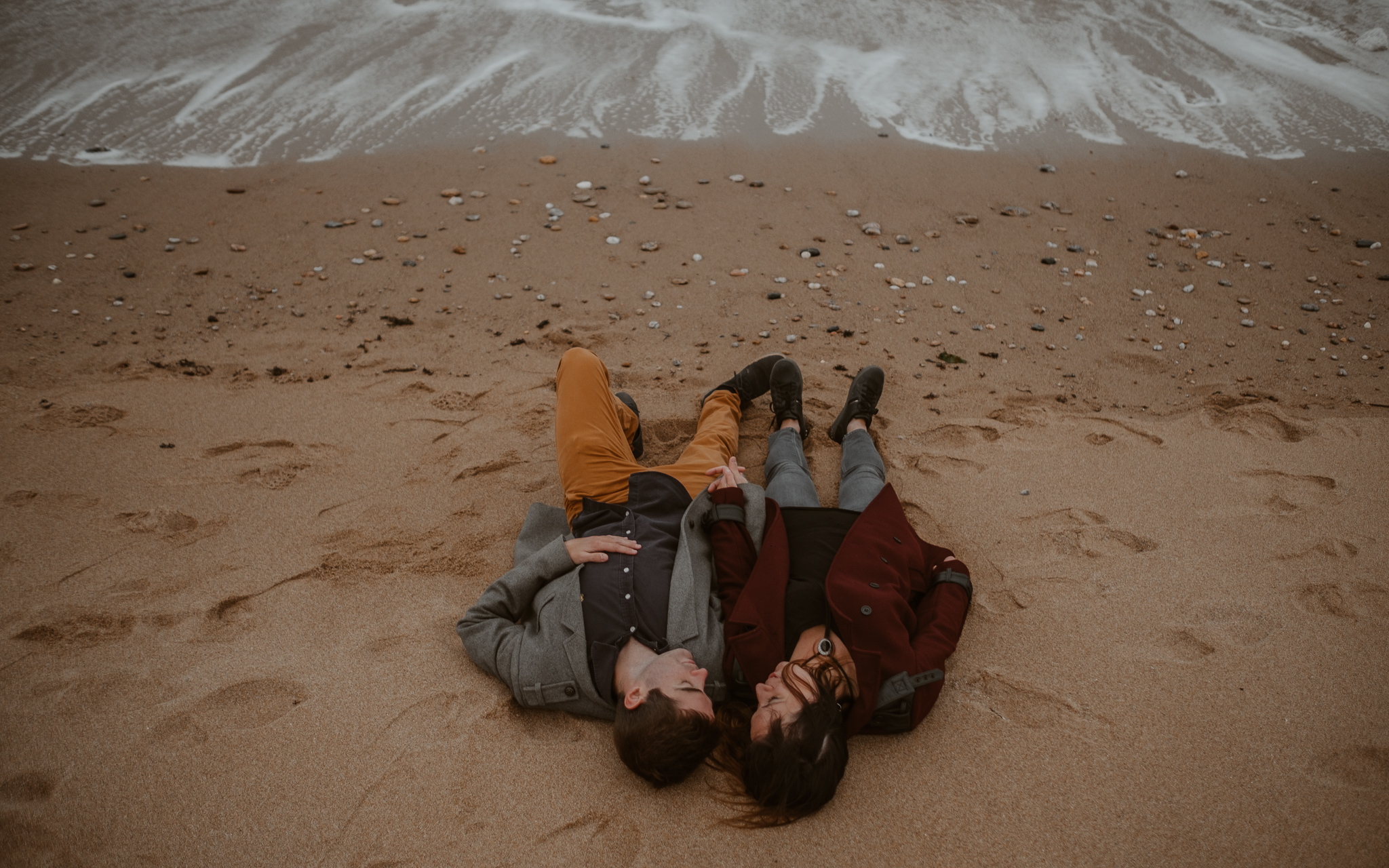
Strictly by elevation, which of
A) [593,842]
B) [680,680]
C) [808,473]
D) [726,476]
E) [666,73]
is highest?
[666,73]

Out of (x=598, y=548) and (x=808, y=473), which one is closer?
(x=598, y=548)

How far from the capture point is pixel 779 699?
2297 mm

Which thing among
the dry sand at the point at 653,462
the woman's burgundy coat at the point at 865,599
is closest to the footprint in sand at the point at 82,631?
the dry sand at the point at 653,462

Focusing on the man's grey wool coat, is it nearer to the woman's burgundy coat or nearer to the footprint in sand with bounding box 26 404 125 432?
the woman's burgundy coat

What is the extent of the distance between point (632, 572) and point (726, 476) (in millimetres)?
598

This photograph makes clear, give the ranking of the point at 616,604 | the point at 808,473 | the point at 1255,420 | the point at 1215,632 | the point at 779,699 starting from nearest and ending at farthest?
the point at 779,699, the point at 616,604, the point at 1215,632, the point at 808,473, the point at 1255,420

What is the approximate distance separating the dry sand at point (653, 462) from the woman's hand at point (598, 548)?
53 centimetres

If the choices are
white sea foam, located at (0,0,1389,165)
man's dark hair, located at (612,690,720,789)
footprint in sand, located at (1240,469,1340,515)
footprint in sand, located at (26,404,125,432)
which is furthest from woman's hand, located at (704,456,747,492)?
white sea foam, located at (0,0,1389,165)

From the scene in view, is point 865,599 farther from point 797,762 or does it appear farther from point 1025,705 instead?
point 1025,705

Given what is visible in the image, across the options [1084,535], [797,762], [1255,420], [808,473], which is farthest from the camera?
[1255,420]

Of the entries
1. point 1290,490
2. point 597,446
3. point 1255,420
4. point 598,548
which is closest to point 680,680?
point 598,548

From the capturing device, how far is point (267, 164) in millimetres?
5965

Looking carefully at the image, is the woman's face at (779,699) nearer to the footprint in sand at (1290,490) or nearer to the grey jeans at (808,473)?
the grey jeans at (808,473)

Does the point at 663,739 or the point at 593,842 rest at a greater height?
the point at 663,739
